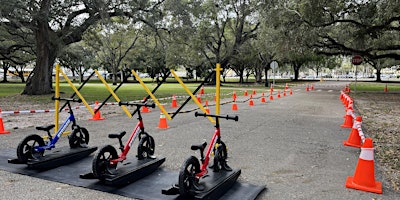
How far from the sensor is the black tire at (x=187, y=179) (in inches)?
154

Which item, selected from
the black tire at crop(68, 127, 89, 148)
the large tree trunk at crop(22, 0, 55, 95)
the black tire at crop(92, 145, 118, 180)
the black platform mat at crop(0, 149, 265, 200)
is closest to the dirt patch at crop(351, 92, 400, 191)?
the black platform mat at crop(0, 149, 265, 200)

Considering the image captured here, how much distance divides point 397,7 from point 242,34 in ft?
86.7

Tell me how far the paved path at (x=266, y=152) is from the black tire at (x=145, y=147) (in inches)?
16.7

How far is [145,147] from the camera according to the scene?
17.8 feet

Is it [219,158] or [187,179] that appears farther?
[219,158]

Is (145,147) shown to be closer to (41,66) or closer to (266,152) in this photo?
(266,152)

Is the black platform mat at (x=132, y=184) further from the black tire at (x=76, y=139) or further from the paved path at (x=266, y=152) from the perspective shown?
the black tire at (x=76, y=139)

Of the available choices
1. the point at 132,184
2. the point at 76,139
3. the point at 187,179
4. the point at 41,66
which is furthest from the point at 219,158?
the point at 41,66

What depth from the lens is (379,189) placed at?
4465 mm

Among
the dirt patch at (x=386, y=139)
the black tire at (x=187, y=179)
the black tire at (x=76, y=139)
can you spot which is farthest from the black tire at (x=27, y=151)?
the dirt patch at (x=386, y=139)

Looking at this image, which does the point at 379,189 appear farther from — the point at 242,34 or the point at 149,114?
the point at 242,34

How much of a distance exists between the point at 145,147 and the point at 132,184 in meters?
0.87

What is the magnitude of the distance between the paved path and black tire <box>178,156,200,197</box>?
0.93 meters

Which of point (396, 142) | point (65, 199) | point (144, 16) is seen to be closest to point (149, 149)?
point (65, 199)
